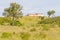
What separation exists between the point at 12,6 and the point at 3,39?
43.0 metres

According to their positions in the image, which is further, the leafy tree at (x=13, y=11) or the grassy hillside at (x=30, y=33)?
the leafy tree at (x=13, y=11)

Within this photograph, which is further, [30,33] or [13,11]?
[13,11]

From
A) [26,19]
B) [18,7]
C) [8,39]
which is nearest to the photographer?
[8,39]

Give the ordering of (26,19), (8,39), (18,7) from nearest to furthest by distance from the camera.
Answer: (8,39) → (18,7) → (26,19)

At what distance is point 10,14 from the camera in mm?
64188

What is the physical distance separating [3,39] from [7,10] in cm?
4389

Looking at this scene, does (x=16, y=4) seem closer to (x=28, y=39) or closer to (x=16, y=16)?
(x=16, y=16)

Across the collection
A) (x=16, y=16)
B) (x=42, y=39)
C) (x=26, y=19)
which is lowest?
(x=26, y=19)

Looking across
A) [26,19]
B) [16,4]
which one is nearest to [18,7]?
[16,4]

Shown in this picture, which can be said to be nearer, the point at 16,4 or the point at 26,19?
the point at 16,4

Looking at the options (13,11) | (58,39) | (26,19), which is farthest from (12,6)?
(58,39)

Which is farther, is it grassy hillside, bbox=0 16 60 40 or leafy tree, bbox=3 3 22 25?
leafy tree, bbox=3 3 22 25

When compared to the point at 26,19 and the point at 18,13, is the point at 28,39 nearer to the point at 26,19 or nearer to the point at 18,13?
the point at 18,13

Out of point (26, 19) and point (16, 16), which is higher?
point (16, 16)
